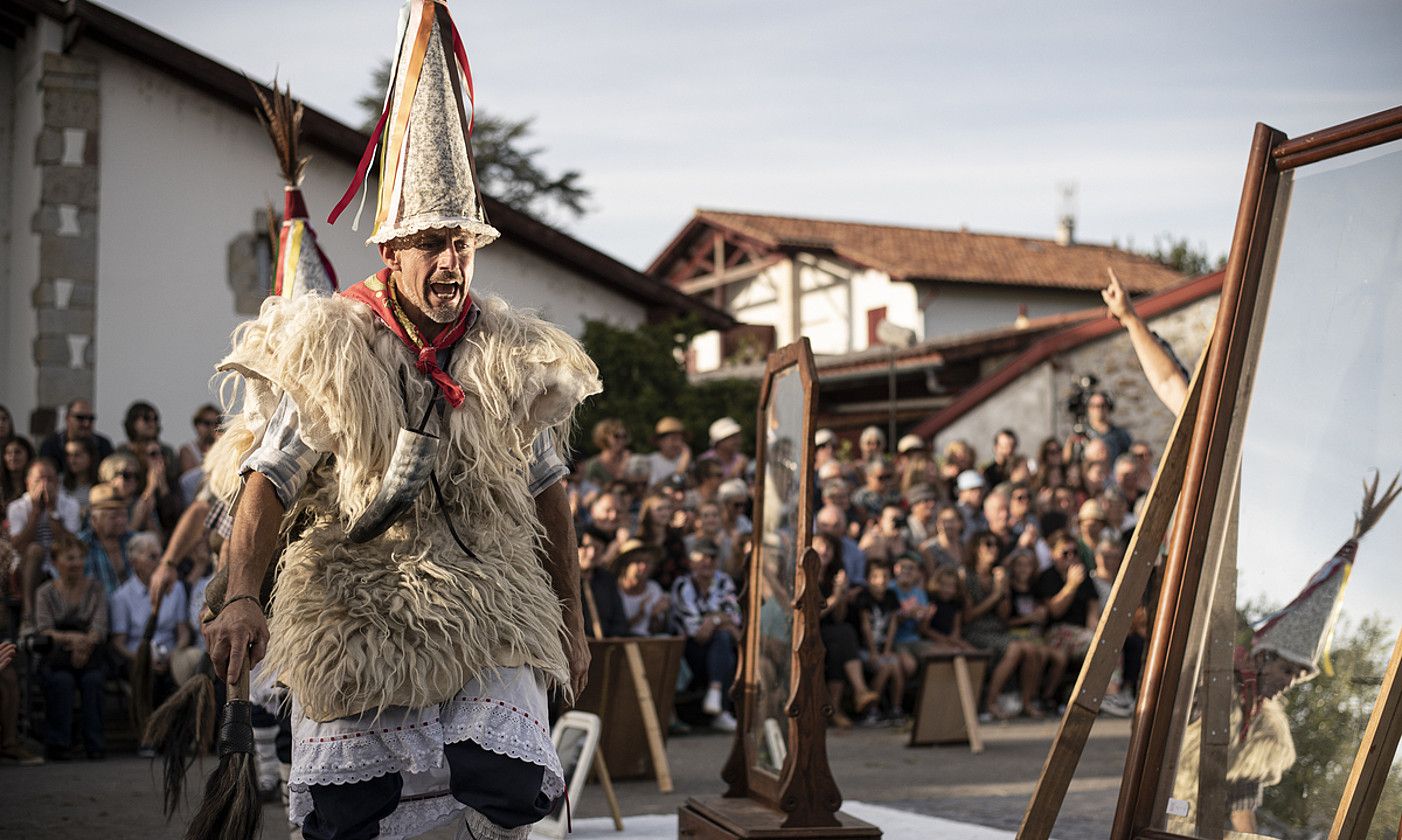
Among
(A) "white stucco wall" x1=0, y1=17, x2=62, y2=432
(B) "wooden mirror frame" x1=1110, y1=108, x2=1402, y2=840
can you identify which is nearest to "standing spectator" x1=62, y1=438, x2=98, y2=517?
(A) "white stucco wall" x1=0, y1=17, x2=62, y2=432

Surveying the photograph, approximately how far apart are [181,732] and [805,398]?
2474 mm

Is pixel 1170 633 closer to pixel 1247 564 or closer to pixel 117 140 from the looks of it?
pixel 1247 564

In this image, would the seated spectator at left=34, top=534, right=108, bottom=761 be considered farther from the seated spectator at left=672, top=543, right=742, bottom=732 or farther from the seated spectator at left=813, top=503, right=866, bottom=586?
the seated spectator at left=813, top=503, right=866, bottom=586

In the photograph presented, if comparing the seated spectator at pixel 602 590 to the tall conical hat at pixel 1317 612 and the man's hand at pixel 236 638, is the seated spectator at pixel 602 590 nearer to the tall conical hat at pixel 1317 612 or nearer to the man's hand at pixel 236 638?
the tall conical hat at pixel 1317 612

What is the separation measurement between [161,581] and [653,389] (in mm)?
7795

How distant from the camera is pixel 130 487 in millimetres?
9367

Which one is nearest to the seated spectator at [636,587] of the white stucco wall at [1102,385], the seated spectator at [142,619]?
the seated spectator at [142,619]

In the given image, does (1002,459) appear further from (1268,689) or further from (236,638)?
(236,638)

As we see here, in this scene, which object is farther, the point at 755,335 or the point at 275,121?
the point at 755,335

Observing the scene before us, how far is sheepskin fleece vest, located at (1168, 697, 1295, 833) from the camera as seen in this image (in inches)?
172

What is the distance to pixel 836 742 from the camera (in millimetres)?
9914

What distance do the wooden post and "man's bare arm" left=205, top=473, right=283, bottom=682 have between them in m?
2.18

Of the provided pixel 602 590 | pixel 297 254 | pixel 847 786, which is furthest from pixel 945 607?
pixel 297 254

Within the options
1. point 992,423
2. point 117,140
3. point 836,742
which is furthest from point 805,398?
point 992,423
